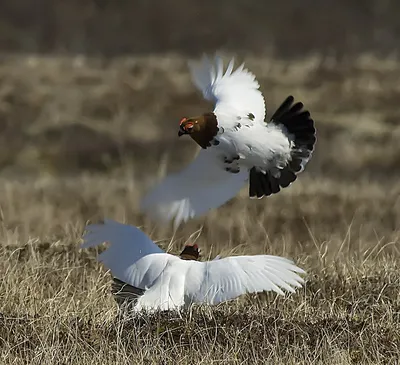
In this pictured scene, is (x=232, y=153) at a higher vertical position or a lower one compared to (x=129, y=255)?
higher

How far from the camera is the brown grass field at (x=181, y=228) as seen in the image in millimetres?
5191

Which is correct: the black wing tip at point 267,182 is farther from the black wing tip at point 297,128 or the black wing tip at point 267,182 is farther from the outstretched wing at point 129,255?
the outstretched wing at point 129,255

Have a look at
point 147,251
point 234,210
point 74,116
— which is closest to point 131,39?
point 74,116

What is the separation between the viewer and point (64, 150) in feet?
51.2

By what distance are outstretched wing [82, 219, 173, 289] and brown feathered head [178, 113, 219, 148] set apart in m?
0.56

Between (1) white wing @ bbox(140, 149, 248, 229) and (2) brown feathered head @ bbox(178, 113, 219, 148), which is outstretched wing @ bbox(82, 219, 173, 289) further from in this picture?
(2) brown feathered head @ bbox(178, 113, 219, 148)

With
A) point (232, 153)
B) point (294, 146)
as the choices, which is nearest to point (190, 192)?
point (232, 153)

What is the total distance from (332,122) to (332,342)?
11.1 meters

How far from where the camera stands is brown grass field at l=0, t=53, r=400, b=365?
17.0ft

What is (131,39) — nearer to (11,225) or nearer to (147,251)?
(11,225)

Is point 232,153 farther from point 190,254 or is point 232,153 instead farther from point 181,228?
point 181,228

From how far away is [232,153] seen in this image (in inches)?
247

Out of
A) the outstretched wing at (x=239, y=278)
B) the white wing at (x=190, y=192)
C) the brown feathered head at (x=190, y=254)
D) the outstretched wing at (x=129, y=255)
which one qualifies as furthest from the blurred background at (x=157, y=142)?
the outstretched wing at (x=239, y=278)

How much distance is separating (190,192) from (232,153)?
0.31 metres
